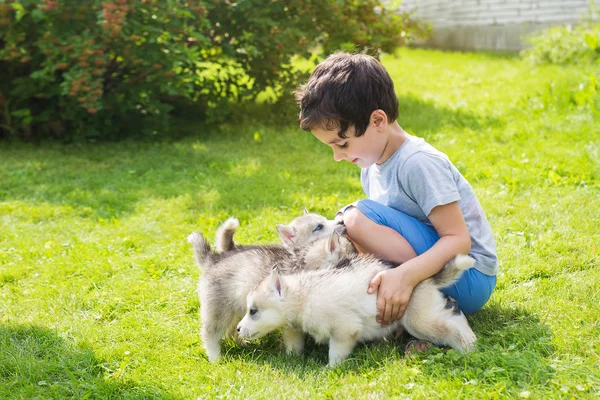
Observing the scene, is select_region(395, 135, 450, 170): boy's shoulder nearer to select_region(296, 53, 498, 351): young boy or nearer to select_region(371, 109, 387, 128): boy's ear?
select_region(296, 53, 498, 351): young boy

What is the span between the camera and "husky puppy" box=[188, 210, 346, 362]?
328 cm

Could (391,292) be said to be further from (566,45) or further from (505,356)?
(566,45)

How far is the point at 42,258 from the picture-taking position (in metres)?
4.55

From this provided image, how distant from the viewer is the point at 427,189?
302 cm

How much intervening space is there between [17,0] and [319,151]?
11.6 feet

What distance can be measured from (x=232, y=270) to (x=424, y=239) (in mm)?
1007

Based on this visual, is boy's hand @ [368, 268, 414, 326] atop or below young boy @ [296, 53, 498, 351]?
below

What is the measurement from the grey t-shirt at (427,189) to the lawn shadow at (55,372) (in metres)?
1.45

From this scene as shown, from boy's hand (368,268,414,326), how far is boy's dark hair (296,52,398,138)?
0.72 meters

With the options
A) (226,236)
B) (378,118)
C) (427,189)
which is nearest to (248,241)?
(226,236)

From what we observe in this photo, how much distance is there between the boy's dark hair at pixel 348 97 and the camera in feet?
10.2

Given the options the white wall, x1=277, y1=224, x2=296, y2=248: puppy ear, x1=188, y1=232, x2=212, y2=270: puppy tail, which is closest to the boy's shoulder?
x1=277, y1=224, x2=296, y2=248: puppy ear

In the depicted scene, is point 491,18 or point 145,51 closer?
point 145,51

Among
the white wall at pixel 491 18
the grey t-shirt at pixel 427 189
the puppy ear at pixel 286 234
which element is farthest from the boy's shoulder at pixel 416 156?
the white wall at pixel 491 18
